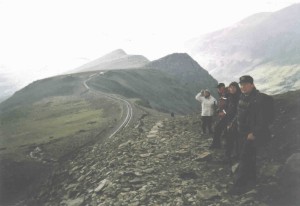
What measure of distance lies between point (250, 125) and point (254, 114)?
1.38 feet

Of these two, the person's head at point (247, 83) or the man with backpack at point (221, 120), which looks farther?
the man with backpack at point (221, 120)

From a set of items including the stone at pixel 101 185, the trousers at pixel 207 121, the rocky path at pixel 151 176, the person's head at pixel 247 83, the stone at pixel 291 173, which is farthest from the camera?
the trousers at pixel 207 121

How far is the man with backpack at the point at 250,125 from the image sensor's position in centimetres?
1259

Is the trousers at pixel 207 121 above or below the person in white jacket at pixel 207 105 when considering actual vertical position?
below

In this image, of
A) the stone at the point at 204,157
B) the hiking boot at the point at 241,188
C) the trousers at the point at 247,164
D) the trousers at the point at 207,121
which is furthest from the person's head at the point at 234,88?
the trousers at the point at 207,121

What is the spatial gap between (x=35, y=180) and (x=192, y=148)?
57.6ft

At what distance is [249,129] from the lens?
13.3 metres

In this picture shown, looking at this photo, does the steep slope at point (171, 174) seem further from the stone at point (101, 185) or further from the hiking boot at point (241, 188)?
the hiking boot at point (241, 188)

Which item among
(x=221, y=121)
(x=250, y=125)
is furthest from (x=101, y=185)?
(x=250, y=125)

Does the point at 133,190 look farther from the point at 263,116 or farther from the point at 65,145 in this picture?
the point at 65,145

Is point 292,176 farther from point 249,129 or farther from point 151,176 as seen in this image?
point 151,176

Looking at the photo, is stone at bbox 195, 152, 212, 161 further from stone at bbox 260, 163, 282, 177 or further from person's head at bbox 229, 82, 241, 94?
person's head at bbox 229, 82, 241, 94

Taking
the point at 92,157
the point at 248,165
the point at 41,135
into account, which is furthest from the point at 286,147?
the point at 41,135

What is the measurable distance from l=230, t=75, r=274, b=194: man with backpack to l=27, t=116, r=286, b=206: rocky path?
0.48m
